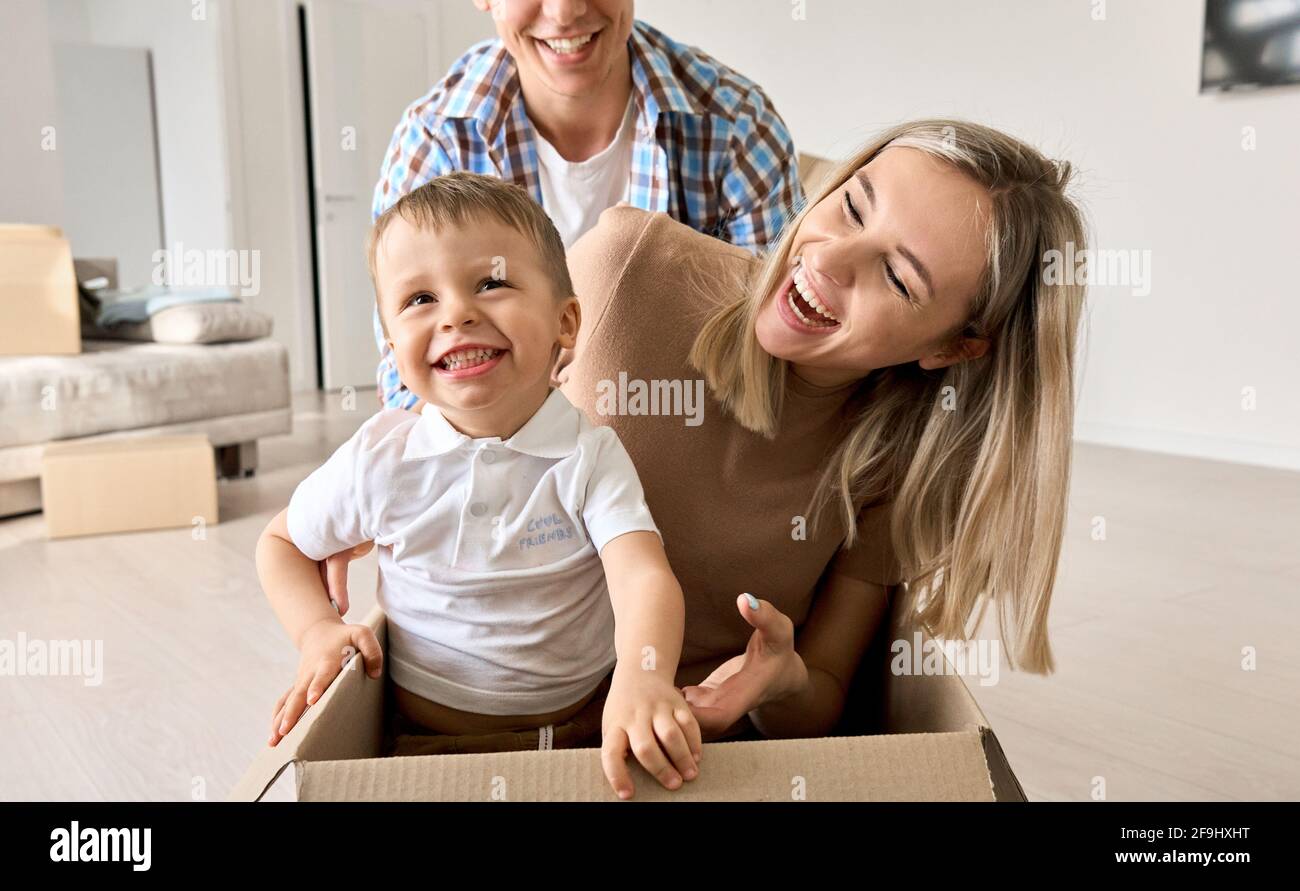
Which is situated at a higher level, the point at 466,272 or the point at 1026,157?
the point at 1026,157

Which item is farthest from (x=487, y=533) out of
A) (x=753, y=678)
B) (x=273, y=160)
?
(x=273, y=160)

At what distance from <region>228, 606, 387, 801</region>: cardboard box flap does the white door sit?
210 inches

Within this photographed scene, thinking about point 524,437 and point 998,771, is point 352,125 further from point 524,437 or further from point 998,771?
point 998,771

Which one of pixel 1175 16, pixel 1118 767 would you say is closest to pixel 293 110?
pixel 1175 16

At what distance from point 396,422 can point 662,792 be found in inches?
17.6

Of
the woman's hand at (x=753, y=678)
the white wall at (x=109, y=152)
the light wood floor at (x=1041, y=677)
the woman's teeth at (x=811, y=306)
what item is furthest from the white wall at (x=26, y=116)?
the woman's hand at (x=753, y=678)

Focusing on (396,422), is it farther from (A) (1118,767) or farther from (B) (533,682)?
(A) (1118,767)

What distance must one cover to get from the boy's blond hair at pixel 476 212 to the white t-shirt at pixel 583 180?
0.82m

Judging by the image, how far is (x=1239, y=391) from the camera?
4.05m

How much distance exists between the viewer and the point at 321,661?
0.91 meters

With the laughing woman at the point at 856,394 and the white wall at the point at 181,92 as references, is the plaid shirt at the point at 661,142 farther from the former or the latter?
the white wall at the point at 181,92

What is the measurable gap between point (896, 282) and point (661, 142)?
852 mm

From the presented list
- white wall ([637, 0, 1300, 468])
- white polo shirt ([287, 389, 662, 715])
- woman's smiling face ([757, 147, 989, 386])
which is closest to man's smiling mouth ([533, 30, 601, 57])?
woman's smiling face ([757, 147, 989, 386])

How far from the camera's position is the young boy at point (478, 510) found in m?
0.92
